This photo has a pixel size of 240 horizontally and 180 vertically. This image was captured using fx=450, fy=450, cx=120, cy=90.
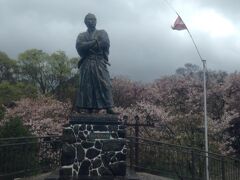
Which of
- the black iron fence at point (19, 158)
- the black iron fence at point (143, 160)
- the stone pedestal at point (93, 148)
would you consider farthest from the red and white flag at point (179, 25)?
the stone pedestal at point (93, 148)

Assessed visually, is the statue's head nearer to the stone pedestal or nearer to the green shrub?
the stone pedestal

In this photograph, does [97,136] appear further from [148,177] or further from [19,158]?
[148,177]

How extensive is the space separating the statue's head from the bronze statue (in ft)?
0.20

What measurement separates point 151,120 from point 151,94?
7.68 meters

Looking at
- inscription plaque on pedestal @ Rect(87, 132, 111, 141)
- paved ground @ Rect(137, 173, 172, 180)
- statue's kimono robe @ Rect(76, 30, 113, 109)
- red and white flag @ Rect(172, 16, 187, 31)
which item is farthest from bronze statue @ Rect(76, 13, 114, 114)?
red and white flag @ Rect(172, 16, 187, 31)

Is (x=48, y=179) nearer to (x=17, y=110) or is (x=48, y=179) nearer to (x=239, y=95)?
(x=17, y=110)

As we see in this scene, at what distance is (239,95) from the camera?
30125mm

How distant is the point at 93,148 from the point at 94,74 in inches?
81.6

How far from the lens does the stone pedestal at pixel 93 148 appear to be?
12.0 metres

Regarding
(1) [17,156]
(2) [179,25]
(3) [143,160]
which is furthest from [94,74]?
(2) [179,25]

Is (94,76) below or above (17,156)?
above

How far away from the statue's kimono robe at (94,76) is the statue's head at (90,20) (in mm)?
314

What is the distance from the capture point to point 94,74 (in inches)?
496

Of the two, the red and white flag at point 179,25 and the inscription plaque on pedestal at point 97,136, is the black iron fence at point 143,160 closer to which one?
the inscription plaque on pedestal at point 97,136
